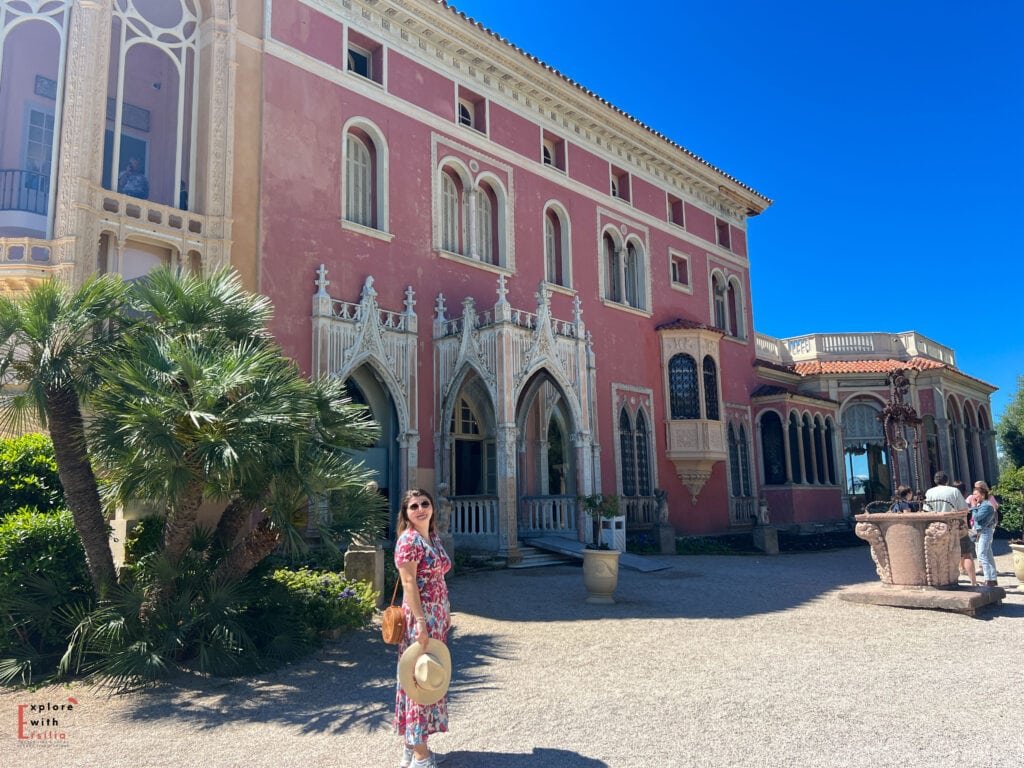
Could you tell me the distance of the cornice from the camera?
53.7ft

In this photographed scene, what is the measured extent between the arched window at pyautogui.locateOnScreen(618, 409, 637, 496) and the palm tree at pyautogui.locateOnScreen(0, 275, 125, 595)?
1455cm

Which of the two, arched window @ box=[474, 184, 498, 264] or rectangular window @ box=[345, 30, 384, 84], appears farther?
arched window @ box=[474, 184, 498, 264]

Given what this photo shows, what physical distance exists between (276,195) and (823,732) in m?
12.2

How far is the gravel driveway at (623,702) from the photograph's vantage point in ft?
16.2

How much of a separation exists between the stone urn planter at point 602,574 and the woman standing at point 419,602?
6289mm

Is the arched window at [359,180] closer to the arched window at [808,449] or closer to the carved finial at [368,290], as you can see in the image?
the carved finial at [368,290]

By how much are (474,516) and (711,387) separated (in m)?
10.2

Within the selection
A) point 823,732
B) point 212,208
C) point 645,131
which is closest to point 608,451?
point 645,131

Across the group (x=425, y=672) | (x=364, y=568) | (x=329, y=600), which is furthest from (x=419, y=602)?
(x=364, y=568)

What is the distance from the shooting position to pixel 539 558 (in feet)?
50.2

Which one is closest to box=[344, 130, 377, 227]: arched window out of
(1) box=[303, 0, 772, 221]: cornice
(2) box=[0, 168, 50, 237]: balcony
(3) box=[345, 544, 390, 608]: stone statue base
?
(1) box=[303, 0, 772, 221]: cornice

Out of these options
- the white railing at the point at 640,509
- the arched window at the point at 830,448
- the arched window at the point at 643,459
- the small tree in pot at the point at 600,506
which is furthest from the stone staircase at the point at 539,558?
the arched window at the point at 830,448

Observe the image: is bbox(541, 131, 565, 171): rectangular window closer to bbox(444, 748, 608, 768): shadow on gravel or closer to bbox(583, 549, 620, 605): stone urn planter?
bbox(583, 549, 620, 605): stone urn planter

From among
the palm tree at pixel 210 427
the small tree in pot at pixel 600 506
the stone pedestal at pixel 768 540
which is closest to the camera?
the palm tree at pixel 210 427
